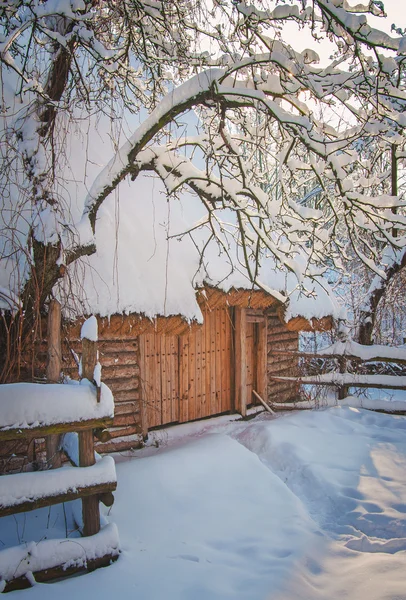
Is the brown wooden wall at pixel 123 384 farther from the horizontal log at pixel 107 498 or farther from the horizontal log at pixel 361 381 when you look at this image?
the horizontal log at pixel 361 381

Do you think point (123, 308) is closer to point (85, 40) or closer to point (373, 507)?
point (85, 40)

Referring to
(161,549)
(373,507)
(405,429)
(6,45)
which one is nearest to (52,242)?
(6,45)

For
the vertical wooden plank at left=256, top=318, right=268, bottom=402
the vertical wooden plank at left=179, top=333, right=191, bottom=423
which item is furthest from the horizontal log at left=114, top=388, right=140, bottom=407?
the vertical wooden plank at left=256, top=318, right=268, bottom=402

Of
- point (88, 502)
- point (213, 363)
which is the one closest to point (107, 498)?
point (88, 502)

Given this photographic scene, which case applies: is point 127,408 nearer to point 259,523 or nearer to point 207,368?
point 207,368

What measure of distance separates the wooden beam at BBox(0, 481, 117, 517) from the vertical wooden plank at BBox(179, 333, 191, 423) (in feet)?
15.5

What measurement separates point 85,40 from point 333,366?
9549 mm

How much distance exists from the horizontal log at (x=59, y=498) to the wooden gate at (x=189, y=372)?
383 cm

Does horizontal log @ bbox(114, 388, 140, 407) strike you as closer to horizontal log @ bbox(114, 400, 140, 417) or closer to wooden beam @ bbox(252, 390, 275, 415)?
horizontal log @ bbox(114, 400, 140, 417)

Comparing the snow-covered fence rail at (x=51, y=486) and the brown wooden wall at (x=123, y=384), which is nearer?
the snow-covered fence rail at (x=51, y=486)

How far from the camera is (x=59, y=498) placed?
2.81 m

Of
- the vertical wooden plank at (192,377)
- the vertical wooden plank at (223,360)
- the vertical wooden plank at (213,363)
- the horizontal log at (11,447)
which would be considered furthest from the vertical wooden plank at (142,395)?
the vertical wooden plank at (223,360)

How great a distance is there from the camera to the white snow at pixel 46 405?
2.68 m

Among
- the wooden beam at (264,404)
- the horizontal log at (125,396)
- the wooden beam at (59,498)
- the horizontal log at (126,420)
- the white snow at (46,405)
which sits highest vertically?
the white snow at (46,405)
